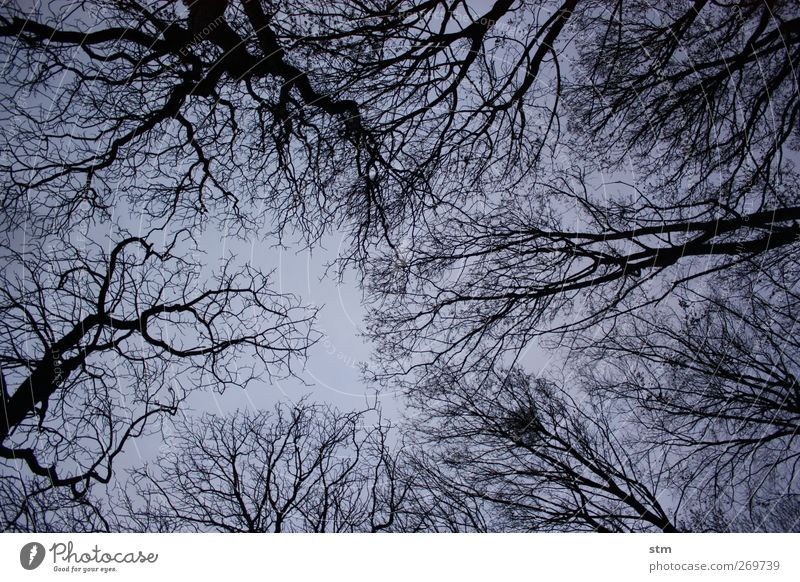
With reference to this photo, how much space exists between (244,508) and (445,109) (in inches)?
102

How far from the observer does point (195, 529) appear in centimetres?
193

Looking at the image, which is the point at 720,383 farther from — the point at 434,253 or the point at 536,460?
the point at 434,253

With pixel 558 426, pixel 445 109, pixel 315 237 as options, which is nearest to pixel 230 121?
pixel 315 237
